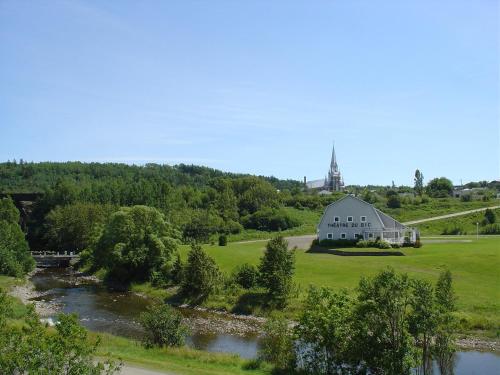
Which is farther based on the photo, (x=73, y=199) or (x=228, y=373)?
(x=73, y=199)

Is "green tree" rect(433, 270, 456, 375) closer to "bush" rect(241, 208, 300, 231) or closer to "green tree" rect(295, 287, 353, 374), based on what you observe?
"green tree" rect(295, 287, 353, 374)

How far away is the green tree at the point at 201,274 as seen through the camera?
48188 mm

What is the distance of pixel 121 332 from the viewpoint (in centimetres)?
3734

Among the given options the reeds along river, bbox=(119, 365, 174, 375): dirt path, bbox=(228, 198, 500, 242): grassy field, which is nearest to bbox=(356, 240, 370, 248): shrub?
bbox=(228, 198, 500, 242): grassy field

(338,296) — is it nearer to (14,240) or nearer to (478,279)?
(478,279)

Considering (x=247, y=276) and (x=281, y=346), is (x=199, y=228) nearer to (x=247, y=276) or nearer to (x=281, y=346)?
(x=247, y=276)

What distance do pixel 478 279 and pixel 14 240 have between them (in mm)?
52109

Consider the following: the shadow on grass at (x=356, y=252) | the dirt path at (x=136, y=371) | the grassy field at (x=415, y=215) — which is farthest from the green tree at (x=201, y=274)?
the grassy field at (x=415, y=215)

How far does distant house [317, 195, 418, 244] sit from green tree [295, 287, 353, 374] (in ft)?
156

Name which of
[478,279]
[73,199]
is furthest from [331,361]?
[73,199]

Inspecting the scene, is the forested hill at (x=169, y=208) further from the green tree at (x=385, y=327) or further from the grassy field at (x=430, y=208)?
the green tree at (x=385, y=327)

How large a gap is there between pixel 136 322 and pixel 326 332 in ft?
76.4

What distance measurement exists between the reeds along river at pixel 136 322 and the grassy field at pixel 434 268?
3955 millimetres

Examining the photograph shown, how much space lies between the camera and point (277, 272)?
4331cm
